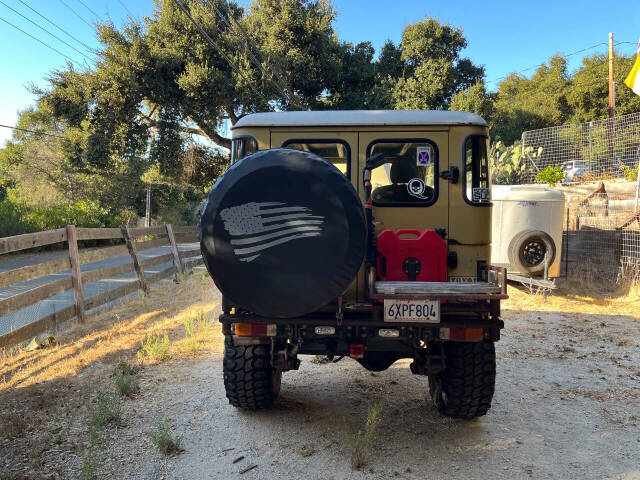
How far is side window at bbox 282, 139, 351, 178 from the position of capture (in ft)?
12.6

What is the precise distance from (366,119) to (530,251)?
623 cm

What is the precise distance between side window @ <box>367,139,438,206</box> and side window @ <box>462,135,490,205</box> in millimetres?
248

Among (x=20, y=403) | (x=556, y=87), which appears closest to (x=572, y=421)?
(x=20, y=403)

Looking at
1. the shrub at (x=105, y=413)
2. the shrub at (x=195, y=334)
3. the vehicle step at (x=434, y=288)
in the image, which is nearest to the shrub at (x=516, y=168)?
the shrub at (x=195, y=334)

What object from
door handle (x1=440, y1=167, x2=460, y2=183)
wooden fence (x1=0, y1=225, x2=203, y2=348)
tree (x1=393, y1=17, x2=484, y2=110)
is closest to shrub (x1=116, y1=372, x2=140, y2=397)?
wooden fence (x1=0, y1=225, x2=203, y2=348)

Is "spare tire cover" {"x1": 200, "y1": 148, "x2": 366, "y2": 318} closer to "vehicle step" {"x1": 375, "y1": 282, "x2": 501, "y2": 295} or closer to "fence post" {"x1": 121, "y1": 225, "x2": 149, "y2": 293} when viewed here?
"vehicle step" {"x1": 375, "y1": 282, "x2": 501, "y2": 295}

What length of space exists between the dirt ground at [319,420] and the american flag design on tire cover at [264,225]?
150 centimetres

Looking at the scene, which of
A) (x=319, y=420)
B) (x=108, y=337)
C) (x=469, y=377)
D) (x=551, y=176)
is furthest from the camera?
(x=551, y=176)

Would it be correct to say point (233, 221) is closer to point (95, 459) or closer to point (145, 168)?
point (95, 459)

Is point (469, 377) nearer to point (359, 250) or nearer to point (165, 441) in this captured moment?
point (359, 250)

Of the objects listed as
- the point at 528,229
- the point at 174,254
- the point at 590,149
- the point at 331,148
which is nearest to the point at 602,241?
the point at 528,229

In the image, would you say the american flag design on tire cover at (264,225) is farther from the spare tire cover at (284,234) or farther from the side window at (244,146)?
the side window at (244,146)

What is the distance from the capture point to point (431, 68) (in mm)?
20766

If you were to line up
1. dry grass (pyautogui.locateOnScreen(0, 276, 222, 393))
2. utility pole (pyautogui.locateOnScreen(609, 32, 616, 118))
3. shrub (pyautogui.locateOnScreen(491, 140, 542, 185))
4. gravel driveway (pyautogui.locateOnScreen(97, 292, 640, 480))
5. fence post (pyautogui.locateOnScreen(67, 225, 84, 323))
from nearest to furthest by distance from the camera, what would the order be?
gravel driveway (pyautogui.locateOnScreen(97, 292, 640, 480)) < dry grass (pyautogui.locateOnScreen(0, 276, 222, 393)) < fence post (pyautogui.locateOnScreen(67, 225, 84, 323)) < shrub (pyautogui.locateOnScreen(491, 140, 542, 185)) < utility pole (pyautogui.locateOnScreen(609, 32, 616, 118))
